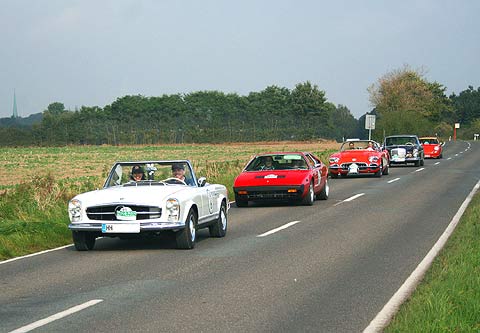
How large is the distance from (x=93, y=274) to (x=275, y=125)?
4148 inches

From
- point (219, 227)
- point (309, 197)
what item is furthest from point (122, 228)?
point (309, 197)

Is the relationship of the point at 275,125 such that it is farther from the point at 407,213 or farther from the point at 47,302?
the point at 47,302

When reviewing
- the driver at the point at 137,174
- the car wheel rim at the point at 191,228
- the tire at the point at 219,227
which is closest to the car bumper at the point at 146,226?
the car wheel rim at the point at 191,228

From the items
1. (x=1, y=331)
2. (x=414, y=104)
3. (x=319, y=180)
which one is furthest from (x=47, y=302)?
(x=414, y=104)

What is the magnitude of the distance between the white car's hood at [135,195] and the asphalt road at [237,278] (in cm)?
76

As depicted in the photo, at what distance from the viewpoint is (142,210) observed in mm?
11438

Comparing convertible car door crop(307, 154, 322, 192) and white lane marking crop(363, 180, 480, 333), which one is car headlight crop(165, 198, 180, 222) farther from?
convertible car door crop(307, 154, 322, 192)

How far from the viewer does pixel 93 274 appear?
984 cm

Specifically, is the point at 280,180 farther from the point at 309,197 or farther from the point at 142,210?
the point at 142,210

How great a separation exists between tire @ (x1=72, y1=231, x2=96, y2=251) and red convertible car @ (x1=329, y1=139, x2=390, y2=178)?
19.4 metres

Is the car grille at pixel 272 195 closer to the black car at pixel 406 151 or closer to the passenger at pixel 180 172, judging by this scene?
the passenger at pixel 180 172

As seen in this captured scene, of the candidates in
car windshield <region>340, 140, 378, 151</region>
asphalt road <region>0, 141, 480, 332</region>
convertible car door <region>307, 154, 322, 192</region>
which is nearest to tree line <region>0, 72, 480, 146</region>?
car windshield <region>340, 140, 378, 151</region>

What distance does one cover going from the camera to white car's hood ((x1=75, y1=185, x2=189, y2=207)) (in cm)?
1147

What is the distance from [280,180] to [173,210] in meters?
7.77
